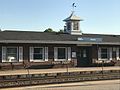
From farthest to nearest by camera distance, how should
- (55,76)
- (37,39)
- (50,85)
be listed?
(37,39), (55,76), (50,85)

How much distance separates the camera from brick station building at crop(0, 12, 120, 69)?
104ft

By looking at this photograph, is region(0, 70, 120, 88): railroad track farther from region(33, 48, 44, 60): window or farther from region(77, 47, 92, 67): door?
region(77, 47, 92, 67): door

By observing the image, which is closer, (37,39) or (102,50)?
(37,39)

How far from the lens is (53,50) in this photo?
1351 inches

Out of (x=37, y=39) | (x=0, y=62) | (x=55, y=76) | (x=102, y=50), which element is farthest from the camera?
(x=102, y=50)

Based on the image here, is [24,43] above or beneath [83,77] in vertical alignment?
above

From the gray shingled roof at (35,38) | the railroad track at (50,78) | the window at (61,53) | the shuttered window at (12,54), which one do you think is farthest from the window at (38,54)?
the railroad track at (50,78)

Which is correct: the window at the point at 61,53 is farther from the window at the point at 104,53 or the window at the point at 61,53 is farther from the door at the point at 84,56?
the window at the point at 104,53

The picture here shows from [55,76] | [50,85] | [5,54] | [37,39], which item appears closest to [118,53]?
[37,39]

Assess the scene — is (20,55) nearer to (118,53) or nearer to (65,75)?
(65,75)

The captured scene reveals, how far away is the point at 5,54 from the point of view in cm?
3162

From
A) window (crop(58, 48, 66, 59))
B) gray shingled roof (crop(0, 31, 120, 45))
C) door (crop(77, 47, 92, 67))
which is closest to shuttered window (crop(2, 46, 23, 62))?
gray shingled roof (crop(0, 31, 120, 45))

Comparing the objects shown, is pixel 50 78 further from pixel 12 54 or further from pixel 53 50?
pixel 53 50

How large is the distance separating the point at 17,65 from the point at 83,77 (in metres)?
9.80
